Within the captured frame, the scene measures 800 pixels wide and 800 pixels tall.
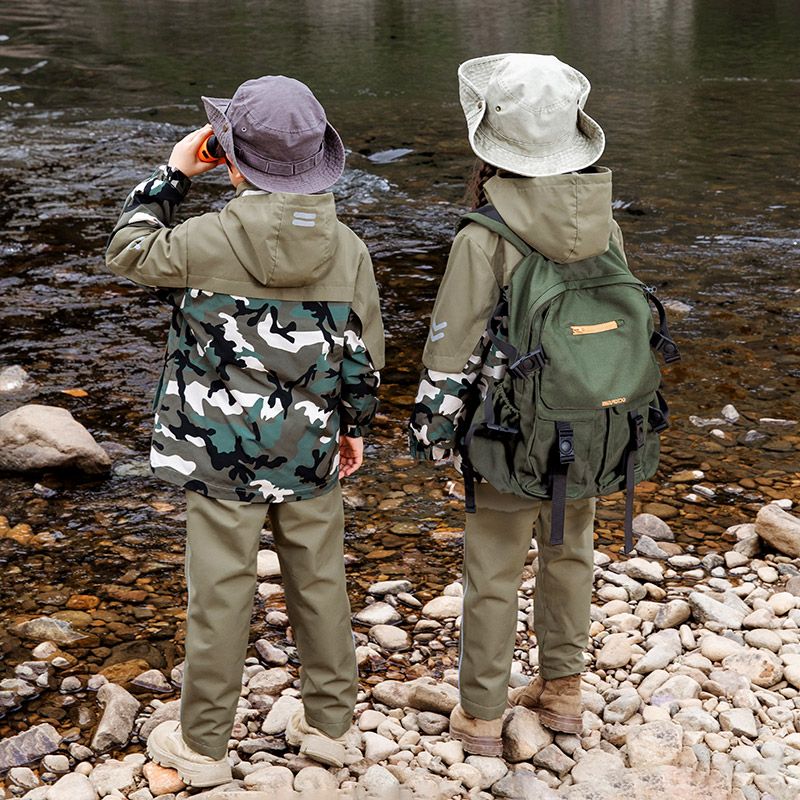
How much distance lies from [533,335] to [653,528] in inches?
92.2

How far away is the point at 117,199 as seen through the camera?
36.0 ft

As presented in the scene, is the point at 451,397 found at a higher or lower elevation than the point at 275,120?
lower

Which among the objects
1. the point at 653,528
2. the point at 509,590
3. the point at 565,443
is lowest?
the point at 653,528

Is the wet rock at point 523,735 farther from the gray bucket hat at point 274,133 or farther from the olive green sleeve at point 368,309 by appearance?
the gray bucket hat at point 274,133

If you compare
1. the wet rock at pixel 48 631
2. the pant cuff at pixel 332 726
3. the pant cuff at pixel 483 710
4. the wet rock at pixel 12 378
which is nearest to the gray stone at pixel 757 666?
the pant cuff at pixel 483 710

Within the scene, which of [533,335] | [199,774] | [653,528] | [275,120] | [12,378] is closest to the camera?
[275,120]

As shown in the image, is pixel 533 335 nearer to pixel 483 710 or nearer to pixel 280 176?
pixel 280 176

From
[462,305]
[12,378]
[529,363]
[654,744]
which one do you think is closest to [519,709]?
[654,744]

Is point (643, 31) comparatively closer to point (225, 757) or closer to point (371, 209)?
point (371, 209)

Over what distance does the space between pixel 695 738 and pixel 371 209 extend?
8.26 meters

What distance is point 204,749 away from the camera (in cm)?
330

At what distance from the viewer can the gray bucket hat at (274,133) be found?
296cm

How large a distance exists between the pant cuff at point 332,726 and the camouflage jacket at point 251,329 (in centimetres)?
74

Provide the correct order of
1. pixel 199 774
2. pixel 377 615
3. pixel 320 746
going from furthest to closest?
pixel 377 615 → pixel 320 746 → pixel 199 774
